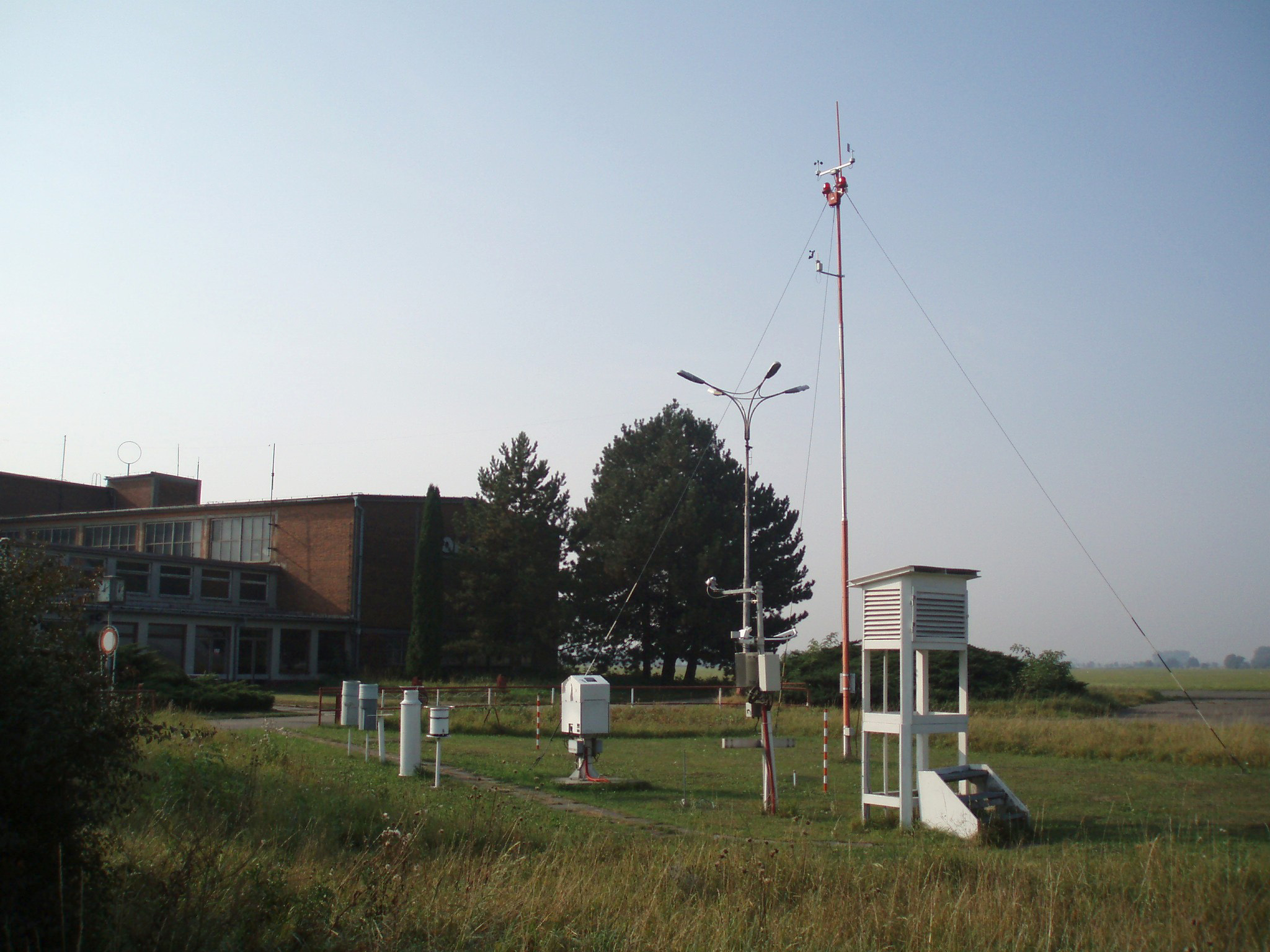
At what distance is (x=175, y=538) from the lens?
60375 millimetres

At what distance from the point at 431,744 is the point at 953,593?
46.3ft

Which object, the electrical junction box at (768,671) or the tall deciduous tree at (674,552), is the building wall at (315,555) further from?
the electrical junction box at (768,671)

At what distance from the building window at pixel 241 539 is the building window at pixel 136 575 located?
21.7ft

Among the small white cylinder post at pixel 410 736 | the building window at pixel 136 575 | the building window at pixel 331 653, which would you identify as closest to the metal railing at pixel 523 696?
the small white cylinder post at pixel 410 736

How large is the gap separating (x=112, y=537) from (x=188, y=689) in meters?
35.3

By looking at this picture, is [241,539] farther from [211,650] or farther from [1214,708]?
[1214,708]

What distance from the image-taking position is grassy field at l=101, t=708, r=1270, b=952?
684 centimetres

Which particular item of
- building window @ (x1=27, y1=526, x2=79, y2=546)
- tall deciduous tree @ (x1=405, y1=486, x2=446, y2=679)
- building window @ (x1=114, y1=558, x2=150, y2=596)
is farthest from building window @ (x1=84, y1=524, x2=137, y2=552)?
tall deciduous tree @ (x1=405, y1=486, x2=446, y2=679)

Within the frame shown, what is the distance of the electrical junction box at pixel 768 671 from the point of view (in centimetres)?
1382

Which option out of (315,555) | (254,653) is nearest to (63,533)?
(315,555)

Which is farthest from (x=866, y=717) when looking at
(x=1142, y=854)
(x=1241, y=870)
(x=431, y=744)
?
(x=431, y=744)

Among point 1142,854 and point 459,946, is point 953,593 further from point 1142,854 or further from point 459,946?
point 459,946

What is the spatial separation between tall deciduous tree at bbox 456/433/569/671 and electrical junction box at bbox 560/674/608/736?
128 feet

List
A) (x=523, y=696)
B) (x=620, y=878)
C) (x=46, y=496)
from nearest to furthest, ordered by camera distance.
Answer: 1. (x=620, y=878)
2. (x=523, y=696)
3. (x=46, y=496)
